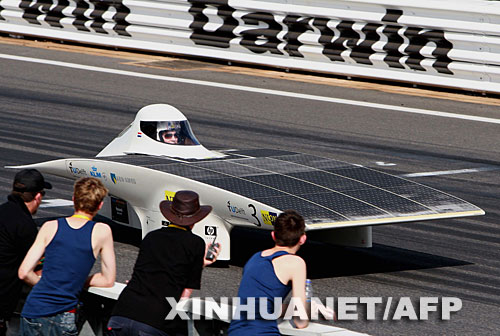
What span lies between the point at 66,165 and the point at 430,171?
5.61 meters

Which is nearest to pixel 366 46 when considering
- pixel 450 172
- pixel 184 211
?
pixel 450 172

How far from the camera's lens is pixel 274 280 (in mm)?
6199

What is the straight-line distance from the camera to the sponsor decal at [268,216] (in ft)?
30.5

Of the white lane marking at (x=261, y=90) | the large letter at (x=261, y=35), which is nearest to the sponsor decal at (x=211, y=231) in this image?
the white lane marking at (x=261, y=90)

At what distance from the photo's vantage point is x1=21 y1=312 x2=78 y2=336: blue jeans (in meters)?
6.38

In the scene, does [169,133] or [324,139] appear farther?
[324,139]

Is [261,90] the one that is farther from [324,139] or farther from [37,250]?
[37,250]

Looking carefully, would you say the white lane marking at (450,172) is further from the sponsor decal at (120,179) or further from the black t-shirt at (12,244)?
the black t-shirt at (12,244)

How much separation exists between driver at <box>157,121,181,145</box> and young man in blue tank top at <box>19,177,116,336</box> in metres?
4.85

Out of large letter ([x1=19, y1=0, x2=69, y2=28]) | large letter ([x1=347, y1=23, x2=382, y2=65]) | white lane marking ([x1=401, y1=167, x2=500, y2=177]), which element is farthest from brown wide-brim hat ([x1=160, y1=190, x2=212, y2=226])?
large letter ([x1=19, y1=0, x2=69, y2=28])

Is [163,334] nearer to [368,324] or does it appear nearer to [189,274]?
[189,274]

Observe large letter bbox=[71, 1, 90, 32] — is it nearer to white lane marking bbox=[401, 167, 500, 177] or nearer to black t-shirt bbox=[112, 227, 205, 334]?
white lane marking bbox=[401, 167, 500, 177]

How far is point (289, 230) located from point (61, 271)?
1.41 meters

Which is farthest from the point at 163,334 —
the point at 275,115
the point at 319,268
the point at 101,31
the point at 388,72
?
the point at 101,31
